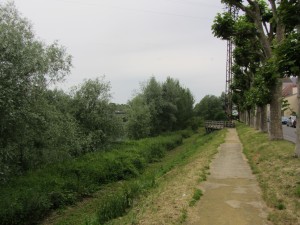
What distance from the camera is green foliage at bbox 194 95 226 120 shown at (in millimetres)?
83562

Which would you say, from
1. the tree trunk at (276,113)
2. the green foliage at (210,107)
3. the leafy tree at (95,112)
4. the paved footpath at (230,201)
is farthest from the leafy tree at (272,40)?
the green foliage at (210,107)

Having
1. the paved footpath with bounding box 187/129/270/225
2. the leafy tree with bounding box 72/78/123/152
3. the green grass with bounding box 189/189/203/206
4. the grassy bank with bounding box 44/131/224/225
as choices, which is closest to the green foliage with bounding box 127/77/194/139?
the leafy tree with bounding box 72/78/123/152

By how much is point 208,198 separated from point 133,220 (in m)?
2.42

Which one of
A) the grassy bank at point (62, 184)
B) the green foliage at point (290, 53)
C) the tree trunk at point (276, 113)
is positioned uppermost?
the green foliage at point (290, 53)

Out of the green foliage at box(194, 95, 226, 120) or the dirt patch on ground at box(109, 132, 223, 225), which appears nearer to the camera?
the dirt patch on ground at box(109, 132, 223, 225)

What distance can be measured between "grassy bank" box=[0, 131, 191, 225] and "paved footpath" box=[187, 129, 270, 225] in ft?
8.88

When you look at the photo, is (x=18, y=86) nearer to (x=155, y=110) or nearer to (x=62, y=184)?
(x=62, y=184)

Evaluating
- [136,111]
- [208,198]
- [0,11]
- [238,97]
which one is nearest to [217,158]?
[208,198]

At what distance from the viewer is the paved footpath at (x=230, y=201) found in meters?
7.05

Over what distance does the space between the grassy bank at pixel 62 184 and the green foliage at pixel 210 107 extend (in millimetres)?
58859

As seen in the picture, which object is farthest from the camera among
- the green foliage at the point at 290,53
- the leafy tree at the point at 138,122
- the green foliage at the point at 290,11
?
the leafy tree at the point at 138,122

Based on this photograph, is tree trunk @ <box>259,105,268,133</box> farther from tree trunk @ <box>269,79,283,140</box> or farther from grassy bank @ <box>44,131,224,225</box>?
grassy bank @ <box>44,131,224,225</box>

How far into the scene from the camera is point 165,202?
870 cm

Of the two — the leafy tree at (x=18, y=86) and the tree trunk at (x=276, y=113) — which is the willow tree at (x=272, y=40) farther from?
the leafy tree at (x=18, y=86)
